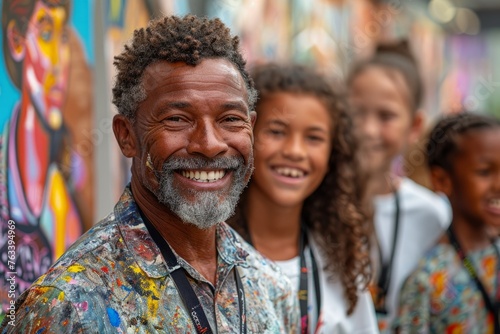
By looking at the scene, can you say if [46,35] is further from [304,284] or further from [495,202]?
[495,202]

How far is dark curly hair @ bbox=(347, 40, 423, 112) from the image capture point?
5660 mm

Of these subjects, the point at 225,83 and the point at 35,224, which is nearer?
the point at 225,83

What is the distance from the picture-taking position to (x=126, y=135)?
254cm

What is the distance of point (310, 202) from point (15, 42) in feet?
5.50

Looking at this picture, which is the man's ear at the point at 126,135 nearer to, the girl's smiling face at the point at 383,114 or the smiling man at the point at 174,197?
the smiling man at the point at 174,197

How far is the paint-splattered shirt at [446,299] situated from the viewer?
4.06m

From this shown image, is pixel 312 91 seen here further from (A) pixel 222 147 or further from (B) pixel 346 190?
(A) pixel 222 147

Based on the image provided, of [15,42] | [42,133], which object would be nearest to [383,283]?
[42,133]

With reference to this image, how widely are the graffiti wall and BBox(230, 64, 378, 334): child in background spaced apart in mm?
859

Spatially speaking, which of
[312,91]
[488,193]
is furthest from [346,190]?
[488,193]

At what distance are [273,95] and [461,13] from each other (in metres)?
16.8

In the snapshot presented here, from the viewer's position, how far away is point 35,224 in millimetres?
3363

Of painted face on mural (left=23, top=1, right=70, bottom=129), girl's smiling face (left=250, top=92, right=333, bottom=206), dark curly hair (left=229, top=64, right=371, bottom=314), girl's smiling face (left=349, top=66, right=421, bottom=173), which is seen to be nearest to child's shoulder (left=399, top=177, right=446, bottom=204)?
girl's smiling face (left=349, top=66, right=421, bottom=173)

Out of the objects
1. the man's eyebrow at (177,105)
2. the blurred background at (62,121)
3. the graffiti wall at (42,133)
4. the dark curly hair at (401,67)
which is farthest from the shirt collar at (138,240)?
the dark curly hair at (401,67)
